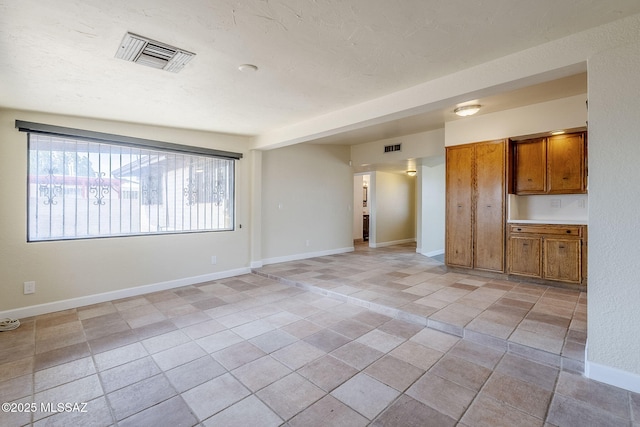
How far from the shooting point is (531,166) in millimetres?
4426

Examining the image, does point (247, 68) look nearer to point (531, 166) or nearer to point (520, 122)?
point (520, 122)

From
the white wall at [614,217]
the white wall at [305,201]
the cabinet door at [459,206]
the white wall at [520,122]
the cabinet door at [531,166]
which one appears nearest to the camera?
the white wall at [614,217]

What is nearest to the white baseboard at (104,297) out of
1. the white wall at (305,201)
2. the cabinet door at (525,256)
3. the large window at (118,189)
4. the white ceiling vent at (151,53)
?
the large window at (118,189)

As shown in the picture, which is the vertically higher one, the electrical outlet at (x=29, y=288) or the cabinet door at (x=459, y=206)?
the cabinet door at (x=459, y=206)

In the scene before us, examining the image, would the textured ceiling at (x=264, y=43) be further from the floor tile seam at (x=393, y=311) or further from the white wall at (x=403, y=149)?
the white wall at (x=403, y=149)

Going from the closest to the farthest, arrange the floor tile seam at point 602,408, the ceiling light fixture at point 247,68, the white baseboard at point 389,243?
the floor tile seam at point 602,408 < the ceiling light fixture at point 247,68 < the white baseboard at point 389,243

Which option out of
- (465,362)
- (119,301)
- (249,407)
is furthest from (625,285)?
(119,301)

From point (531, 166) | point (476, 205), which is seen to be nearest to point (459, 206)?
point (476, 205)

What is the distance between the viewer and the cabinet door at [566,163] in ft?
13.3

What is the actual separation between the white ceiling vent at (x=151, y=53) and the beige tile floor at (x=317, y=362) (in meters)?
2.45

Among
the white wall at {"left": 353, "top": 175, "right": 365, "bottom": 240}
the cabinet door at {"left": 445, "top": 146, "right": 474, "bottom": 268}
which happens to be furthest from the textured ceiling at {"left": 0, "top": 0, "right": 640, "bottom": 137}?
the white wall at {"left": 353, "top": 175, "right": 365, "bottom": 240}

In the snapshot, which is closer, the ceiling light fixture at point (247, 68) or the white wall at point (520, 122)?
the ceiling light fixture at point (247, 68)

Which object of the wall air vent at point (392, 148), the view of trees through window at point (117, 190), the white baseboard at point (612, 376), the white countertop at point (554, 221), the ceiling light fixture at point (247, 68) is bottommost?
the white baseboard at point (612, 376)

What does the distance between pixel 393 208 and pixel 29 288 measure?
7.63m
